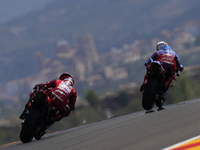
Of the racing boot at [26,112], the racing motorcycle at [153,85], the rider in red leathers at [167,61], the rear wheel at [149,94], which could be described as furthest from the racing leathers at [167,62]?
the racing boot at [26,112]

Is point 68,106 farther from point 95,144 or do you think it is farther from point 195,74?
point 195,74

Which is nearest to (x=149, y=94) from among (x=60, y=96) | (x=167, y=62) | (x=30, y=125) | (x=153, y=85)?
(x=153, y=85)

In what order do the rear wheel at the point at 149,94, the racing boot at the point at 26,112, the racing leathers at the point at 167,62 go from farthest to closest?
the racing leathers at the point at 167,62
the rear wheel at the point at 149,94
the racing boot at the point at 26,112

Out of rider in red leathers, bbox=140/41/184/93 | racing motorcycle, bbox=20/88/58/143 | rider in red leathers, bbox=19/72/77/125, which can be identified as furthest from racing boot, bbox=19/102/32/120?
rider in red leathers, bbox=140/41/184/93

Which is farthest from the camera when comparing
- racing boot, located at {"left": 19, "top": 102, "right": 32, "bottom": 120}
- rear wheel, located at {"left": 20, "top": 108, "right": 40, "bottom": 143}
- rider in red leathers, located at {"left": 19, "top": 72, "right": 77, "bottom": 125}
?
rider in red leathers, located at {"left": 19, "top": 72, "right": 77, "bottom": 125}

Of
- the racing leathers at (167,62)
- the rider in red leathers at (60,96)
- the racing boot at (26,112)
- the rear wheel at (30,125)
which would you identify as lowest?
the rear wheel at (30,125)

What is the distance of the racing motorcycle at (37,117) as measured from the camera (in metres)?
7.60

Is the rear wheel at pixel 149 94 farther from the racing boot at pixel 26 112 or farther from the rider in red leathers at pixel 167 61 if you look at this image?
the racing boot at pixel 26 112

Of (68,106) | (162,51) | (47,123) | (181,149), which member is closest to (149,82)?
(162,51)

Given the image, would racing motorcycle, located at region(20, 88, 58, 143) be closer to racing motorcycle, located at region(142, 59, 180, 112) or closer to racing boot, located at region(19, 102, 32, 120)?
racing boot, located at region(19, 102, 32, 120)

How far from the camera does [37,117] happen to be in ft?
25.2

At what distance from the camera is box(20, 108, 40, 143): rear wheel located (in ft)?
24.8

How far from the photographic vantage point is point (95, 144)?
5.52 meters

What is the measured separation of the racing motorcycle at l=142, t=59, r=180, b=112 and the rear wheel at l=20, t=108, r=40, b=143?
273 cm
